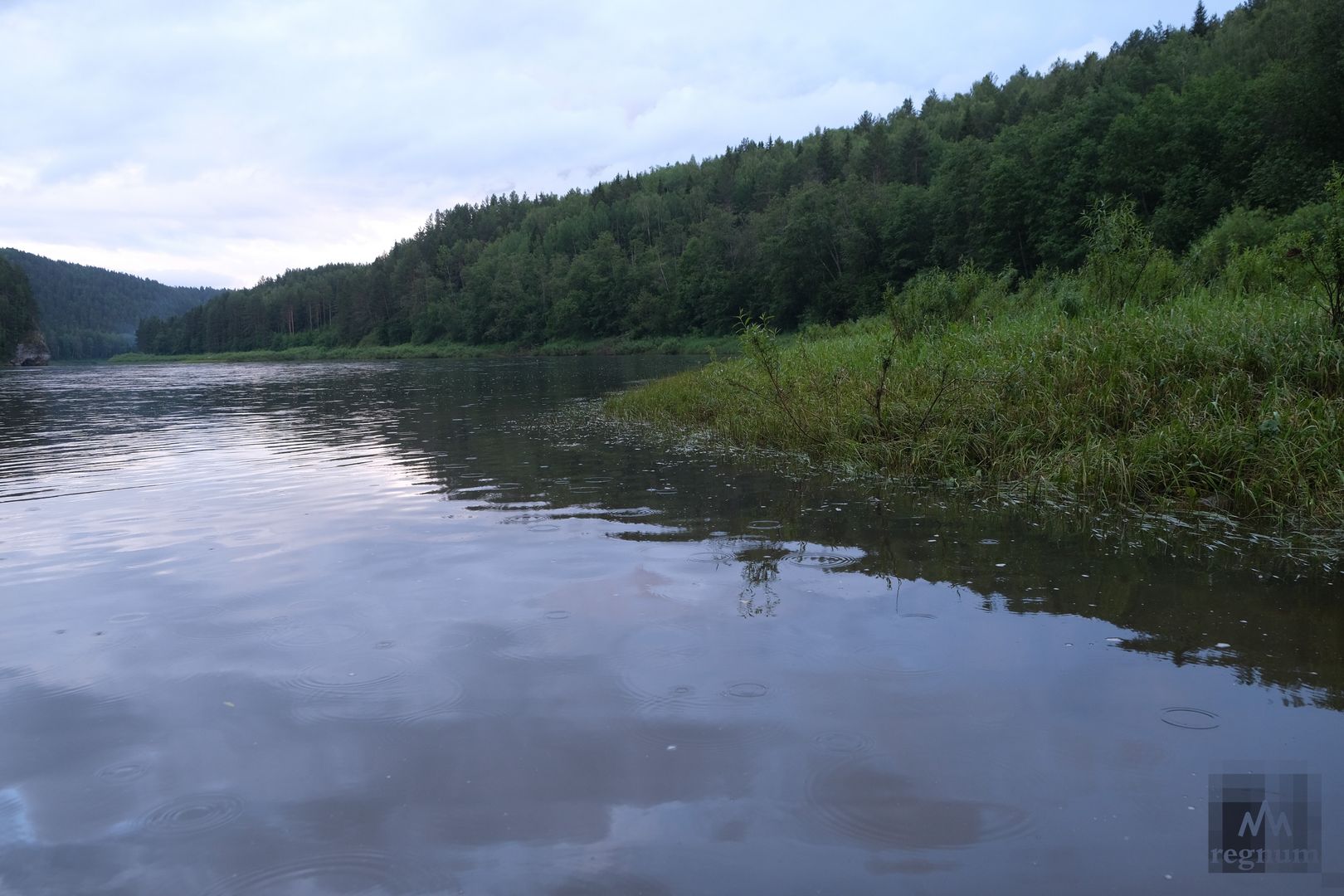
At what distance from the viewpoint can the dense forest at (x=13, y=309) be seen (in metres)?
107

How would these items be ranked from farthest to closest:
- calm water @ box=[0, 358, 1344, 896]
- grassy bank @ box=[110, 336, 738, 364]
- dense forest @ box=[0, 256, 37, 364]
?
dense forest @ box=[0, 256, 37, 364]
grassy bank @ box=[110, 336, 738, 364]
calm water @ box=[0, 358, 1344, 896]

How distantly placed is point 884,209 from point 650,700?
8710 centimetres

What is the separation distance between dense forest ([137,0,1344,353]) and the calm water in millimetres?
19753

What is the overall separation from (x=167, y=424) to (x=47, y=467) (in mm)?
8174

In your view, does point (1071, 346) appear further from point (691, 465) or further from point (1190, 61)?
point (1190, 61)

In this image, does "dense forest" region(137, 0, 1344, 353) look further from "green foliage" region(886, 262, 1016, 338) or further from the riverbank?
the riverbank

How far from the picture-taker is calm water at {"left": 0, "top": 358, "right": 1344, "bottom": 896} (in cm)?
314

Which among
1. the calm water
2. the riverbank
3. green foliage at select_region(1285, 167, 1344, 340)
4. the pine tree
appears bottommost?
the calm water

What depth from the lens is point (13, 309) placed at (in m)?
111

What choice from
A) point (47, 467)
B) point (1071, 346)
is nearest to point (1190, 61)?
point (1071, 346)

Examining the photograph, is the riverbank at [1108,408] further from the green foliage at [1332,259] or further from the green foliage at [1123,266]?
the green foliage at [1123,266]

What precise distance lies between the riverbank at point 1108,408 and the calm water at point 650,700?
113 cm

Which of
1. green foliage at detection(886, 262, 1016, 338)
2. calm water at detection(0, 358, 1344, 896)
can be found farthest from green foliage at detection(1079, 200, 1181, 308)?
calm water at detection(0, 358, 1344, 896)

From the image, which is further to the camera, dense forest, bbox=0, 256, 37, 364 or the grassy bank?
dense forest, bbox=0, 256, 37, 364
